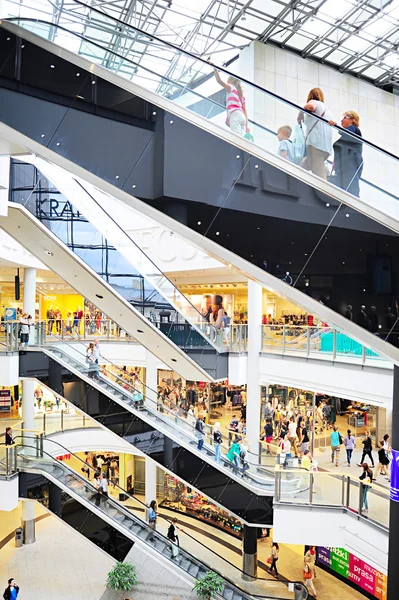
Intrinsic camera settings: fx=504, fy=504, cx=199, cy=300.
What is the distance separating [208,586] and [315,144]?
11.2 metres

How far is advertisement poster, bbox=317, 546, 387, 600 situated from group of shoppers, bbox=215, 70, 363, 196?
12141 millimetres

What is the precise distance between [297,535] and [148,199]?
27.2 ft

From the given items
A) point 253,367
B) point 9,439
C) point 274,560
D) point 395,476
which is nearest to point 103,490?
point 9,439

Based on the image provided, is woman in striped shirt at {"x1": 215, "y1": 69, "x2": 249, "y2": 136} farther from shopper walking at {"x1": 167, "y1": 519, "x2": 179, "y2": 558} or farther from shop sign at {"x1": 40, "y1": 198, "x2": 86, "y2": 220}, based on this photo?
shopper walking at {"x1": 167, "y1": 519, "x2": 179, "y2": 558}

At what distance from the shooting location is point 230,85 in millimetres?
6441

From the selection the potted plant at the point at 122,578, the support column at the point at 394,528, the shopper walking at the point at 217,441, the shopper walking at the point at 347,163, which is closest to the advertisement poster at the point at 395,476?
the support column at the point at 394,528

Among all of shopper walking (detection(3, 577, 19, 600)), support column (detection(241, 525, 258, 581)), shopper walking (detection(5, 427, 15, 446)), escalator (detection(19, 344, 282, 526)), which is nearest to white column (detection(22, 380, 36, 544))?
escalator (detection(19, 344, 282, 526))

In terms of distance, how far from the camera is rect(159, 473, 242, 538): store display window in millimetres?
19730

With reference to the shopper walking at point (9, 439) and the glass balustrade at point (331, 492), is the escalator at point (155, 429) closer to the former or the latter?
the shopper walking at point (9, 439)

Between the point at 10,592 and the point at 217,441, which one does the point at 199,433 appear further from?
the point at 10,592

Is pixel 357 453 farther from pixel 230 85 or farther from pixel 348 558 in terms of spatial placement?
pixel 230 85

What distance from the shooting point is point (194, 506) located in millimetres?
21453

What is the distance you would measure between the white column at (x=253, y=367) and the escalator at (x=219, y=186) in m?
9.95

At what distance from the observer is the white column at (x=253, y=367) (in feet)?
53.9
